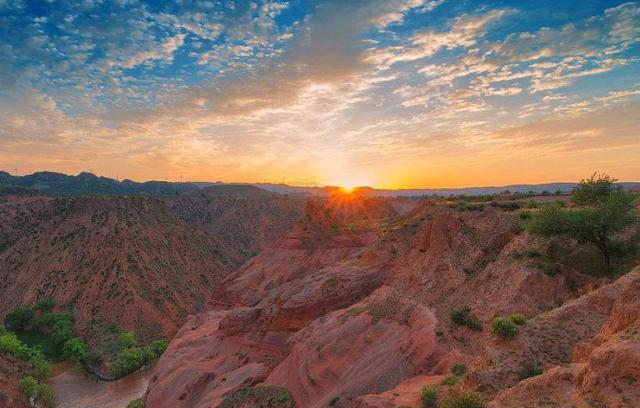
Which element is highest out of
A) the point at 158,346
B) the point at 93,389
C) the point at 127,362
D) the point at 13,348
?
the point at 13,348

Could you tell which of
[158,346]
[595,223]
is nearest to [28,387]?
[158,346]

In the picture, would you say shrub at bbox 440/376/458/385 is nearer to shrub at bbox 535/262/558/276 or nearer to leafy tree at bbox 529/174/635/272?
shrub at bbox 535/262/558/276

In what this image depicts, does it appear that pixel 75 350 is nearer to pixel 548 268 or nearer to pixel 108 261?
pixel 108 261

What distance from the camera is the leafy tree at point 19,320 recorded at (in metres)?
75.8

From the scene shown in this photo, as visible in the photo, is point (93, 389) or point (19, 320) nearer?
point (93, 389)

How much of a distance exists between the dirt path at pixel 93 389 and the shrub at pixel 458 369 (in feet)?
166

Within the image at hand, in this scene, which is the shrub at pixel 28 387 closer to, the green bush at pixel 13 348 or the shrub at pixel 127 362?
the green bush at pixel 13 348

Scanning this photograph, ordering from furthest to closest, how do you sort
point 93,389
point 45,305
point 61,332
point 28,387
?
point 45,305
point 61,332
point 93,389
point 28,387

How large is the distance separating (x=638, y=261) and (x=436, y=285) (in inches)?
540

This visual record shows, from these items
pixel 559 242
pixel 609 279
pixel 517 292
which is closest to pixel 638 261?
pixel 609 279

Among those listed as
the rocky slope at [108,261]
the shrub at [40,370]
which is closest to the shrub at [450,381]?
the shrub at [40,370]

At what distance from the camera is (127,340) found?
70.4 metres

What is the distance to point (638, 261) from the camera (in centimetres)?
2447

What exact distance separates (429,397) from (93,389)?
60.7 meters
